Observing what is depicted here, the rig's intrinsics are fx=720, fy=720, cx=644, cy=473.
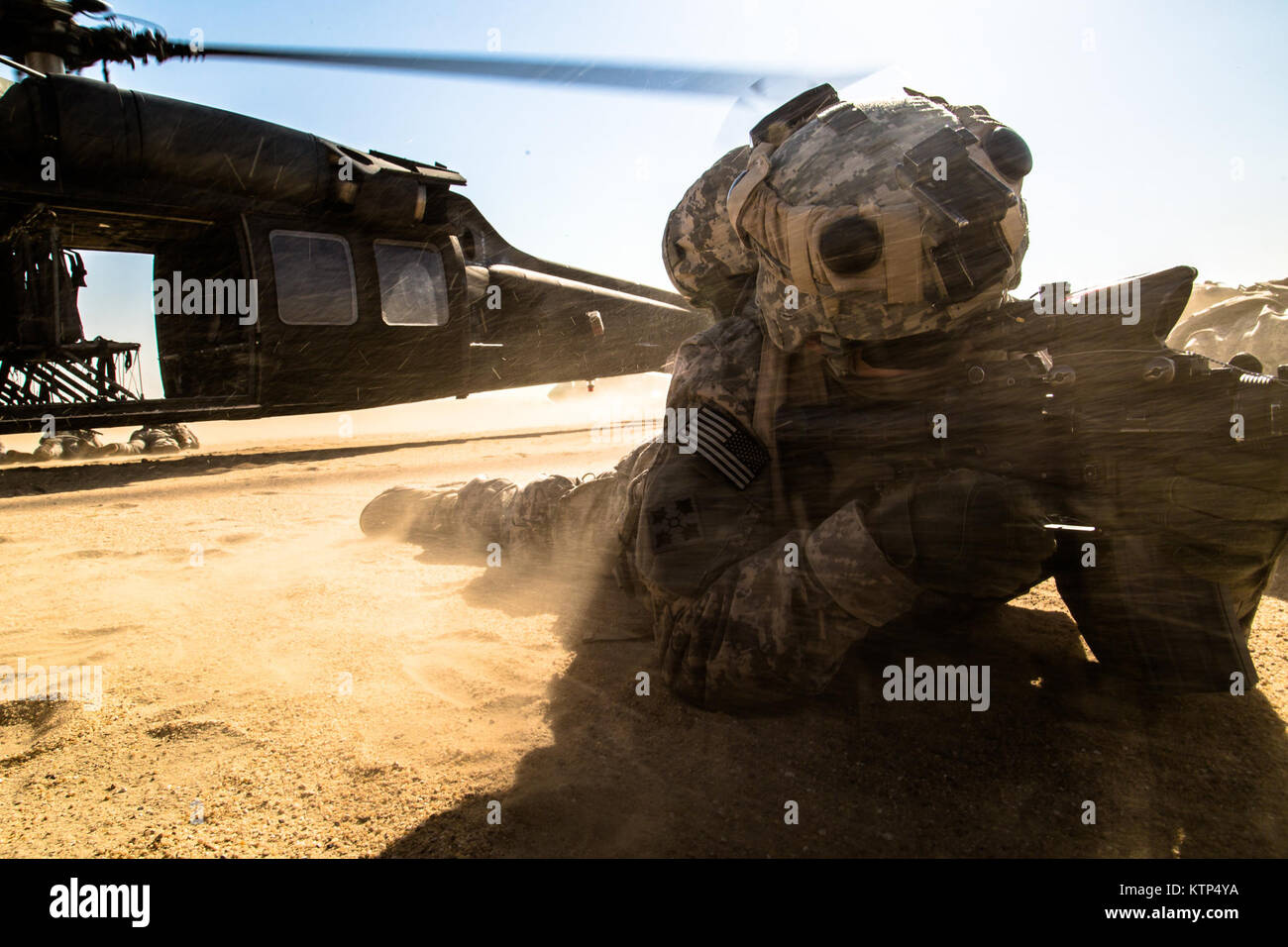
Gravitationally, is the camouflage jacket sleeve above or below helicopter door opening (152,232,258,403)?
below

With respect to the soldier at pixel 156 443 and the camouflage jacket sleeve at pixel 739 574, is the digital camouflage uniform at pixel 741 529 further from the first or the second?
the soldier at pixel 156 443

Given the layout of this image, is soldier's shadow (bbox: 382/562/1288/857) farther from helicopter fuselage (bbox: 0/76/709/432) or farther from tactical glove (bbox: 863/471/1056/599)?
helicopter fuselage (bbox: 0/76/709/432)

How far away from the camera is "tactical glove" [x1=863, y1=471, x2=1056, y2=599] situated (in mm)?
1443

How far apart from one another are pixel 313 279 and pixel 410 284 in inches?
33.4

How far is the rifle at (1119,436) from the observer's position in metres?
1.57

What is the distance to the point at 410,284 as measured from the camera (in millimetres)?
6535

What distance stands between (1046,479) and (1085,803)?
70 cm

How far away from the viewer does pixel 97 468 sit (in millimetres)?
6340

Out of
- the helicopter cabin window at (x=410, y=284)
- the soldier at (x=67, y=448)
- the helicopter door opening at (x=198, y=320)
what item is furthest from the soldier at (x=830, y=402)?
the soldier at (x=67, y=448)

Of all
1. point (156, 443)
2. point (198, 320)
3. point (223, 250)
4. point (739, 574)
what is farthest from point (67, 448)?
point (739, 574)

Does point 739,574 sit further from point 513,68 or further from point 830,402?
point 513,68

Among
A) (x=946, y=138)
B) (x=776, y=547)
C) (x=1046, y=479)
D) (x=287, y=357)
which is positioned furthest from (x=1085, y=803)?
(x=287, y=357)

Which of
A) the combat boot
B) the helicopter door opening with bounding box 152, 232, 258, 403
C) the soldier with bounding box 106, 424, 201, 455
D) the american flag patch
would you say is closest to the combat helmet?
the american flag patch
